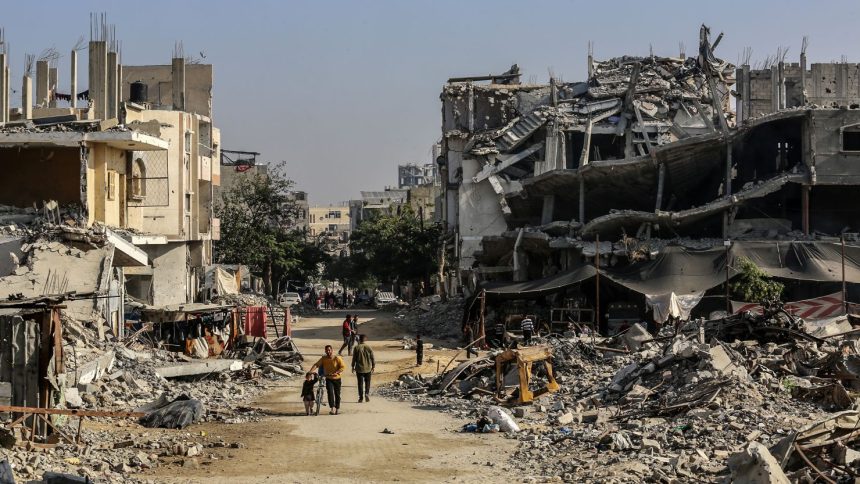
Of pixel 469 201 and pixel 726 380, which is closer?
pixel 726 380

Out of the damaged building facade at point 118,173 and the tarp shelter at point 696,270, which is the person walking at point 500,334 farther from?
the damaged building facade at point 118,173

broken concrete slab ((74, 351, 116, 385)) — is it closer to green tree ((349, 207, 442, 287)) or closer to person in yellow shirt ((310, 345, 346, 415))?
person in yellow shirt ((310, 345, 346, 415))

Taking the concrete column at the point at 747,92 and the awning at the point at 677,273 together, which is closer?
the awning at the point at 677,273

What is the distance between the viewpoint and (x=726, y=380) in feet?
61.1

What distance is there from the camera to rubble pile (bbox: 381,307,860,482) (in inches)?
536

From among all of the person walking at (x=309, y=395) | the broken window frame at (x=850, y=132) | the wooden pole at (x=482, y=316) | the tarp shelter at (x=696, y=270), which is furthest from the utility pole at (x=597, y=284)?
the person walking at (x=309, y=395)

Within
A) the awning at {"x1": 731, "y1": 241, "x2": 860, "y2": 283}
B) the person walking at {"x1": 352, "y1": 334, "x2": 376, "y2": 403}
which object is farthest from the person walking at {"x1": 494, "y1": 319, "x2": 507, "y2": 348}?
the person walking at {"x1": 352, "y1": 334, "x2": 376, "y2": 403}

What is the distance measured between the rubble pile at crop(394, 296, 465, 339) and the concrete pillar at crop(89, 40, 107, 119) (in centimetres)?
1452

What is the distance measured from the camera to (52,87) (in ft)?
161

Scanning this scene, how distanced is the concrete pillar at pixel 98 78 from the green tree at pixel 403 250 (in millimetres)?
32699

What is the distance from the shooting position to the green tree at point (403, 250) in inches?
2763

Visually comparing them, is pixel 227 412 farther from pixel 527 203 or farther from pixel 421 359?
pixel 527 203

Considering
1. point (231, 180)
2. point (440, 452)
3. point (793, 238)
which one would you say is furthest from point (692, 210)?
point (231, 180)

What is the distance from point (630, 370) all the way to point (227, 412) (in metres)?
7.14
